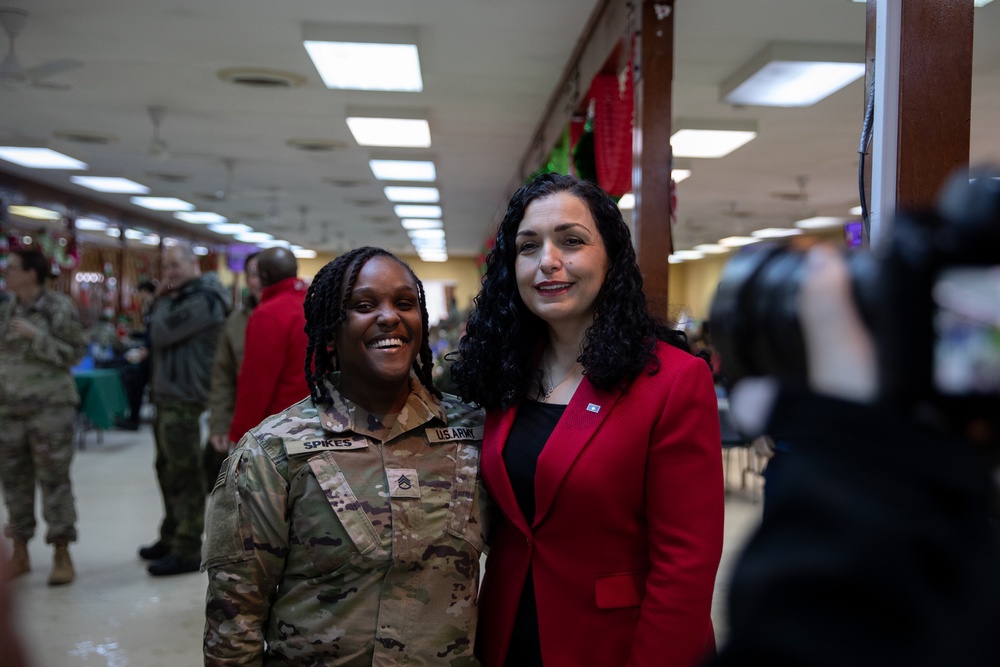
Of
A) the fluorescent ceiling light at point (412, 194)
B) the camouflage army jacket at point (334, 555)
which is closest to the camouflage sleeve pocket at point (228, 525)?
the camouflage army jacket at point (334, 555)

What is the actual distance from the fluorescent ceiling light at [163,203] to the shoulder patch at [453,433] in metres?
13.6

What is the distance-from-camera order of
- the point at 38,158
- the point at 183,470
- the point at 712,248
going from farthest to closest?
the point at 712,248
the point at 38,158
the point at 183,470

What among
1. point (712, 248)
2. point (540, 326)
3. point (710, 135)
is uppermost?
point (710, 135)

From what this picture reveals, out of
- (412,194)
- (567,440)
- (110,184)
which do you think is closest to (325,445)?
(567,440)

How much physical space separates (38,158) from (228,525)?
10.7 meters

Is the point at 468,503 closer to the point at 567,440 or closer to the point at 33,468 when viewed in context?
the point at 567,440

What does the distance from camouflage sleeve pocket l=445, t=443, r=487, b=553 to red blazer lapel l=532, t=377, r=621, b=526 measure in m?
0.15

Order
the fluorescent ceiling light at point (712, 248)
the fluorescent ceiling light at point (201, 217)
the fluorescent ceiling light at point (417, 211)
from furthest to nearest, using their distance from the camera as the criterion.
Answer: the fluorescent ceiling light at point (712, 248) → the fluorescent ceiling light at point (201, 217) → the fluorescent ceiling light at point (417, 211)

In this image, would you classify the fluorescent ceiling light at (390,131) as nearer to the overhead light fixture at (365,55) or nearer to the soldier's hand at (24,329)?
the overhead light fixture at (365,55)

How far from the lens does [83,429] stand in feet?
30.0

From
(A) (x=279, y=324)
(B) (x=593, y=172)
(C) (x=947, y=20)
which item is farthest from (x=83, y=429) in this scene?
(C) (x=947, y=20)

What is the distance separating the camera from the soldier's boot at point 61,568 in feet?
14.5

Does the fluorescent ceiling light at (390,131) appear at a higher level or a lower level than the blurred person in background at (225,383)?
higher

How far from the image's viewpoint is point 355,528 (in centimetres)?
153
